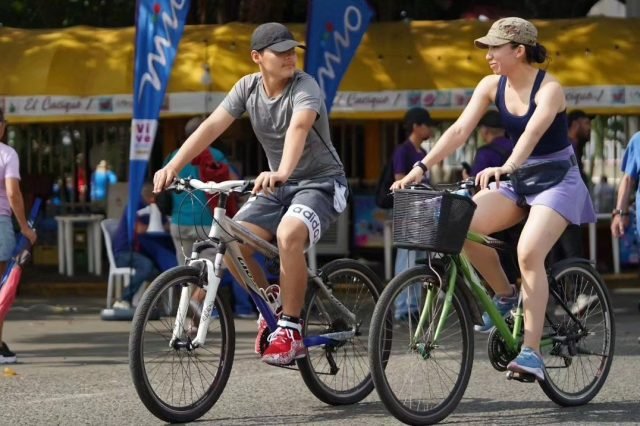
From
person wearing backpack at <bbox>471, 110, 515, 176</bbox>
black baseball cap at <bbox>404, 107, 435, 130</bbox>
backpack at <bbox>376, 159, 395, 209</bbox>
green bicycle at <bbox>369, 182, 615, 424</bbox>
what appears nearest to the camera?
green bicycle at <bbox>369, 182, 615, 424</bbox>

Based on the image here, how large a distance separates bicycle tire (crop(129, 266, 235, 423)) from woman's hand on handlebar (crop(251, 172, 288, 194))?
0.50 m

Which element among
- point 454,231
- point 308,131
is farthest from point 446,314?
point 308,131

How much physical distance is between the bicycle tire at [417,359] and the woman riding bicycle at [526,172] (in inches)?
11.4

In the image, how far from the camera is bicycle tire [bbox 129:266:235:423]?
6777 millimetres

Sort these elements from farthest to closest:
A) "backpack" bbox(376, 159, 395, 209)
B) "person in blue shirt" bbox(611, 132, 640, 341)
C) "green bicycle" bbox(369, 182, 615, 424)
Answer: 1. "backpack" bbox(376, 159, 395, 209)
2. "person in blue shirt" bbox(611, 132, 640, 341)
3. "green bicycle" bbox(369, 182, 615, 424)

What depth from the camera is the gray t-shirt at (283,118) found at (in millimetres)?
7423

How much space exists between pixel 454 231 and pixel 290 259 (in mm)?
839

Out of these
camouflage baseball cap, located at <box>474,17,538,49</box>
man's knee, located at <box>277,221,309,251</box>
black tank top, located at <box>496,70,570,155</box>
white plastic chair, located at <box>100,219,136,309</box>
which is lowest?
white plastic chair, located at <box>100,219,136,309</box>

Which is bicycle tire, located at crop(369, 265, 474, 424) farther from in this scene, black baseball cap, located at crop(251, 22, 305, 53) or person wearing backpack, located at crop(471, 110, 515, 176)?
person wearing backpack, located at crop(471, 110, 515, 176)

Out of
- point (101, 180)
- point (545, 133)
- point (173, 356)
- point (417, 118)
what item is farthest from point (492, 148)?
point (101, 180)

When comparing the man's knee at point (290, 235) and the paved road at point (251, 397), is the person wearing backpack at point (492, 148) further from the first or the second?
the man's knee at point (290, 235)

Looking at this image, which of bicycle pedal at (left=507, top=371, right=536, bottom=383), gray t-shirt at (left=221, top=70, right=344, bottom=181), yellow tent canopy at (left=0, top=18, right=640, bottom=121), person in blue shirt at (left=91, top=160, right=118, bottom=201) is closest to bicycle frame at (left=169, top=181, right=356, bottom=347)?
gray t-shirt at (left=221, top=70, right=344, bottom=181)

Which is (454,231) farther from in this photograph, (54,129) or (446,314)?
(54,129)

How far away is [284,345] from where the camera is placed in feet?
23.8
